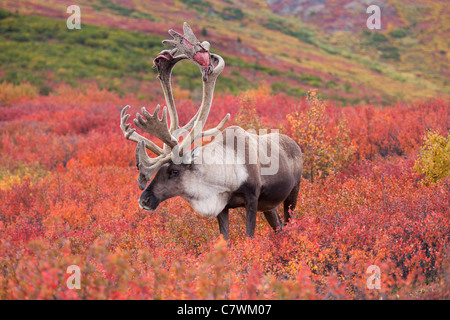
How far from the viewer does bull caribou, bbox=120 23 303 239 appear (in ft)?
13.0

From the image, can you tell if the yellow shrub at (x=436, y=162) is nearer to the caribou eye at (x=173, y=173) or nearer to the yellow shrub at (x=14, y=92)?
the caribou eye at (x=173, y=173)

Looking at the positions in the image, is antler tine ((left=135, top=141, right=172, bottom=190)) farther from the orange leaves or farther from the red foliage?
the orange leaves

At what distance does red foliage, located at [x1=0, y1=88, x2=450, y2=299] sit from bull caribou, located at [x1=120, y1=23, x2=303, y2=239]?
1.39ft

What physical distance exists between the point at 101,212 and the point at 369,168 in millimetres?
4227

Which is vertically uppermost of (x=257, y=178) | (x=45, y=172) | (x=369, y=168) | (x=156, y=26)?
(x=156, y=26)

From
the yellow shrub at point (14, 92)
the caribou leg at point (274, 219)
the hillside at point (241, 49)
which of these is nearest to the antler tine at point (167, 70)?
the caribou leg at point (274, 219)

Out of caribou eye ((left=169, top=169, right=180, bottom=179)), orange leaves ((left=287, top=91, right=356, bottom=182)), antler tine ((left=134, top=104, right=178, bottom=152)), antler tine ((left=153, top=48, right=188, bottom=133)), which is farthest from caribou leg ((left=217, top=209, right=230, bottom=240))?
orange leaves ((left=287, top=91, right=356, bottom=182))

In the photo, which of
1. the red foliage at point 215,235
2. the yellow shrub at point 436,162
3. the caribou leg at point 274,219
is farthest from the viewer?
the yellow shrub at point 436,162

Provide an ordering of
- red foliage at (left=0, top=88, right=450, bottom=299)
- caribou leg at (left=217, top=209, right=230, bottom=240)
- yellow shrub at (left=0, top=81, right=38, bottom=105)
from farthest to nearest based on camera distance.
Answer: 1. yellow shrub at (left=0, top=81, right=38, bottom=105)
2. caribou leg at (left=217, top=209, right=230, bottom=240)
3. red foliage at (left=0, top=88, right=450, bottom=299)

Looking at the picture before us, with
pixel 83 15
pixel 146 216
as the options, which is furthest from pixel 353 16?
pixel 146 216

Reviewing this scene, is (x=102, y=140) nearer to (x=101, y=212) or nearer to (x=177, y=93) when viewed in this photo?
(x=101, y=212)

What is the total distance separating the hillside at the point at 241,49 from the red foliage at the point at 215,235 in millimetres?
10211

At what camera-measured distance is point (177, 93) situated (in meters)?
17.5

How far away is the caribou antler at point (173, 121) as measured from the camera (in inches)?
154
